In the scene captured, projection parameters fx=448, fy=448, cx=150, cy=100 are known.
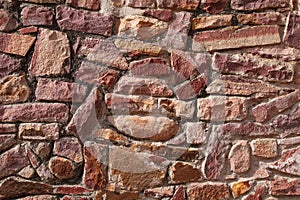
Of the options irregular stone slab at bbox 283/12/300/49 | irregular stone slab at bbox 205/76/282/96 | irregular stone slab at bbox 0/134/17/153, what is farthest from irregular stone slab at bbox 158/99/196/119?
irregular stone slab at bbox 0/134/17/153

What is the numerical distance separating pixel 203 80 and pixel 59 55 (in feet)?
2.10

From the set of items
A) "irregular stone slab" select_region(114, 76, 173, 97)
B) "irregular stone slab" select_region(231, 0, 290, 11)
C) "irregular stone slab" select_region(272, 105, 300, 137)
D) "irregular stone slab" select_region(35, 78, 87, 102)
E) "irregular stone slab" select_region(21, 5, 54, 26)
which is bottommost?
"irregular stone slab" select_region(272, 105, 300, 137)

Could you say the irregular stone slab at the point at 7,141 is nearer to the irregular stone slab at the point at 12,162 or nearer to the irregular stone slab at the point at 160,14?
the irregular stone slab at the point at 12,162

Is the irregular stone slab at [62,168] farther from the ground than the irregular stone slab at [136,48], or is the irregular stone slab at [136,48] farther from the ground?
the irregular stone slab at [136,48]

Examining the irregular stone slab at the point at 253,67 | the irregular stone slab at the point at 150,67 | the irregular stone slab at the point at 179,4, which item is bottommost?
the irregular stone slab at the point at 150,67

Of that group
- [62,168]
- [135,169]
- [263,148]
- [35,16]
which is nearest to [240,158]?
[263,148]

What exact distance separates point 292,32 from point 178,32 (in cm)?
53

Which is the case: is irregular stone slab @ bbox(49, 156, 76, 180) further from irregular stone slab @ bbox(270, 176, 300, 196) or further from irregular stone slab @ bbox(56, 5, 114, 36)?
irregular stone slab @ bbox(270, 176, 300, 196)

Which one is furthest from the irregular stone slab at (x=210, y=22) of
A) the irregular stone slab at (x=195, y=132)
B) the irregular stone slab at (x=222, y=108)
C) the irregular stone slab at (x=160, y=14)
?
the irregular stone slab at (x=195, y=132)

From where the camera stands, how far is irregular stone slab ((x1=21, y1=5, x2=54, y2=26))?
1926 millimetres

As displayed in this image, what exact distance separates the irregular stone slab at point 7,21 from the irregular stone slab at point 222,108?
34.2 inches

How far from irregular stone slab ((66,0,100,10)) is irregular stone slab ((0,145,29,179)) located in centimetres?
67

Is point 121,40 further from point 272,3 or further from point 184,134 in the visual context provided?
point 272,3

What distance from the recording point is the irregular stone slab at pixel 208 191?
1974 millimetres
